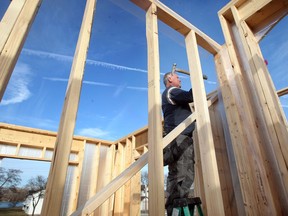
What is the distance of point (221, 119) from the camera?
2305mm

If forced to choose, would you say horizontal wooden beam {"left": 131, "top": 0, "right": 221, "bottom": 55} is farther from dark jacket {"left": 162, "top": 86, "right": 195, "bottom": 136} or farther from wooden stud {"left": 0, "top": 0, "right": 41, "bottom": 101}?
wooden stud {"left": 0, "top": 0, "right": 41, "bottom": 101}

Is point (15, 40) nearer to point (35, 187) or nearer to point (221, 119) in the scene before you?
point (221, 119)

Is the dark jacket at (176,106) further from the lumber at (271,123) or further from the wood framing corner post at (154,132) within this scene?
the wood framing corner post at (154,132)

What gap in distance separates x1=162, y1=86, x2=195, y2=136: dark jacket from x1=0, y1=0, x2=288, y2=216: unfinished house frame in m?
0.25

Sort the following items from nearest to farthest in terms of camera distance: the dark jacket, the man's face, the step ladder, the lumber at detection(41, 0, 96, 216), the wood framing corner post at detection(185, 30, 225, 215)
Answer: the lumber at detection(41, 0, 96, 216) → the wood framing corner post at detection(185, 30, 225, 215) → the step ladder → the dark jacket → the man's face

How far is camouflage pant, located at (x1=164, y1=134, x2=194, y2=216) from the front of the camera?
1.77m

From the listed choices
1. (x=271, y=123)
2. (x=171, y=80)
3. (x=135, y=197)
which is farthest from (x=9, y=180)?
(x=271, y=123)

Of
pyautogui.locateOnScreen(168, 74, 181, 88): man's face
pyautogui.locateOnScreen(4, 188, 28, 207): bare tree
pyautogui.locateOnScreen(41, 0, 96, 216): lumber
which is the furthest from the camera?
pyautogui.locateOnScreen(4, 188, 28, 207): bare tree

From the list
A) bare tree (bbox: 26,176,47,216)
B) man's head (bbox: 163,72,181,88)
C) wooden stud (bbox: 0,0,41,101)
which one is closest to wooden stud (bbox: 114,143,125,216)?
man's head (bbox: 163,72,181,88)

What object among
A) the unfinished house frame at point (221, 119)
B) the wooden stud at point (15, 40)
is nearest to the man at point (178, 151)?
the unfinished house frame at point (221, 119)

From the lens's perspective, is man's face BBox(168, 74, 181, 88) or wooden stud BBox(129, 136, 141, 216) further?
wooden stud BBox(129, 136, 141, 216)

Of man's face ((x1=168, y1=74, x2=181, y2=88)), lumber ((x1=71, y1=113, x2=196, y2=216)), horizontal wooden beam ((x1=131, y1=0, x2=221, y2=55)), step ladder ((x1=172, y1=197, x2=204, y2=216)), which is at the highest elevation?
horizontal wooden beam ((x1=131, y1=0, x2=221, y2=55))

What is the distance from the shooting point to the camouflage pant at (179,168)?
177 centimetres

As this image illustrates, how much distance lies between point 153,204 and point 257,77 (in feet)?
5.34
